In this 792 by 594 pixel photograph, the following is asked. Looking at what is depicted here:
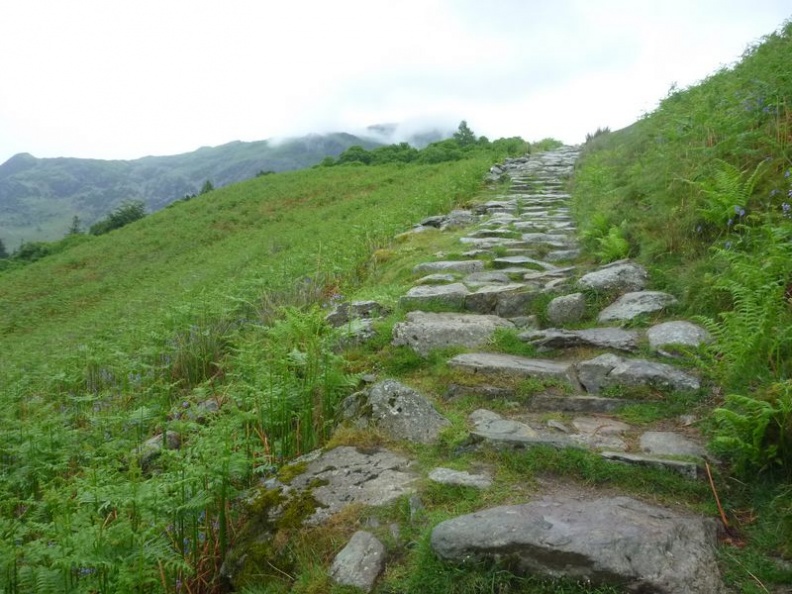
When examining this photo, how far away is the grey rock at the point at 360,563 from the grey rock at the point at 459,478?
0.48 metres

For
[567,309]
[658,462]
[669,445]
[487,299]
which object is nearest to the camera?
[658,462]

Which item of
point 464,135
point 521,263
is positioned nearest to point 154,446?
point 521,263

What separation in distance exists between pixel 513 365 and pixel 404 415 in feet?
3.15

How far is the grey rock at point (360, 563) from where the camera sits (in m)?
2.32

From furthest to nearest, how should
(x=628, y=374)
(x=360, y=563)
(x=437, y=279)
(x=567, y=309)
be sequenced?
1. (x=437, y=279)
2. (x=567, y=309)
3. (x=628, y=374)
4. (x=360, y=563)

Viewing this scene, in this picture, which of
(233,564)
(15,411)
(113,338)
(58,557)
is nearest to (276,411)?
(233,564)

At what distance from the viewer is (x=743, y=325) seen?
3.16 m

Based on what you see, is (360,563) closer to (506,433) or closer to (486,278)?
(506,433)

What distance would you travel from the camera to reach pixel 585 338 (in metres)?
4.22

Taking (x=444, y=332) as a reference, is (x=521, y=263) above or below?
above

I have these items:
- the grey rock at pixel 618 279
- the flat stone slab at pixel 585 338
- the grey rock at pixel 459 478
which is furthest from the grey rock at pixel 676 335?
the grey rock at pixel 459 478

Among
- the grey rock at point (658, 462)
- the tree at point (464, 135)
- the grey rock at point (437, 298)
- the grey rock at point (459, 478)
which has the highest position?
the tree at point (464, 135)

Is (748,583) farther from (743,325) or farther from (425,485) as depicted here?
(743,325)

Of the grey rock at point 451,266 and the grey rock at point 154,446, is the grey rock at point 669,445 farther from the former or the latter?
the grey rock at point 451,266
